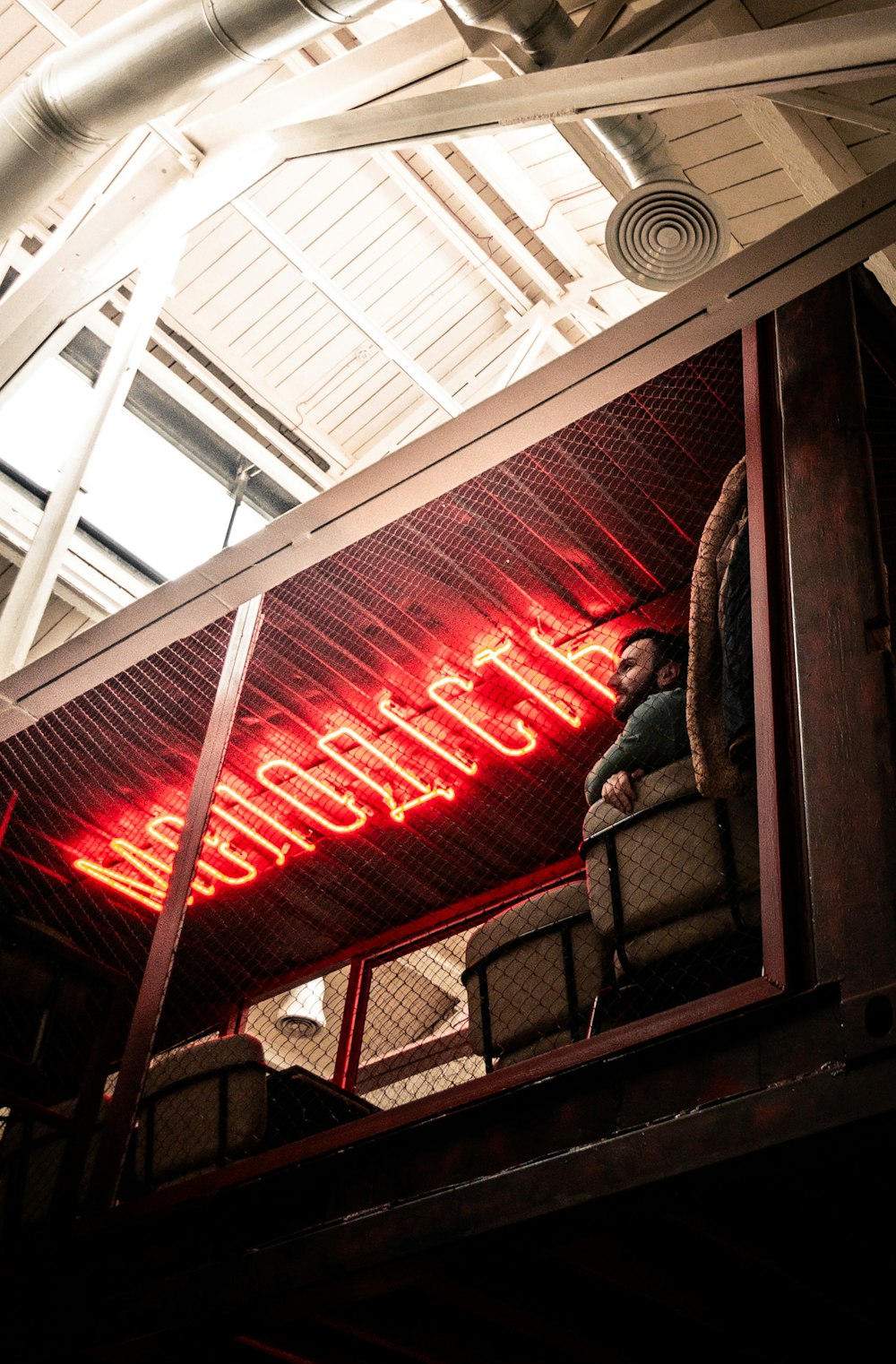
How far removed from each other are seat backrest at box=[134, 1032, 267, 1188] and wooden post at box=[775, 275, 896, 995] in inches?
101

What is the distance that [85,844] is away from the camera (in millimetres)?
6844

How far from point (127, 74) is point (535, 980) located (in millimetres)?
4050

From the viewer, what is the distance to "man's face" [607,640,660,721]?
3990mm

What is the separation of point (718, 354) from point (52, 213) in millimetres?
6665

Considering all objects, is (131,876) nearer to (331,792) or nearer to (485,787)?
(331,792)

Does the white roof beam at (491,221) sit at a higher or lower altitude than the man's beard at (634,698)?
higher

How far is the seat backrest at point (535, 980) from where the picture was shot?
11.6ft

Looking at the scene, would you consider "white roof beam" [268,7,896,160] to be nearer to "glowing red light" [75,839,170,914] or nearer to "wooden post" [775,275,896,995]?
"wooden post" [775,275,896,995]

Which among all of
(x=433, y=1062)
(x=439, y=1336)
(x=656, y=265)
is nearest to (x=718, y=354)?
(x=656, y=265)

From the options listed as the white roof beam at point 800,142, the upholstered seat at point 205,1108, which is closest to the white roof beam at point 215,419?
the white roof beam at point 800,142

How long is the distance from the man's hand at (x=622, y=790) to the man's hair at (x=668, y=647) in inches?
27.4

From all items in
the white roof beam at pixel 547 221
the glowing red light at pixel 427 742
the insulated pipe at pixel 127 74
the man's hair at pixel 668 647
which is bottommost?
the man's hair at pixel 668 647

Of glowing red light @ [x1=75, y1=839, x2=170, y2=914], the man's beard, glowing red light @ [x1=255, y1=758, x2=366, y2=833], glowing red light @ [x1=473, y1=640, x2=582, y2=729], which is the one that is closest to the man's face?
the man's beard

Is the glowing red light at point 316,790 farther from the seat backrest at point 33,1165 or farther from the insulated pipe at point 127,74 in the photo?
the insulated pipe at point 127,74
